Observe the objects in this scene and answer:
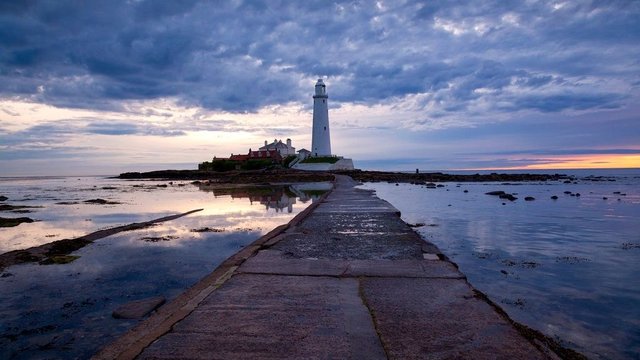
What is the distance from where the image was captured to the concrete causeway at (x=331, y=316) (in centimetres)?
344

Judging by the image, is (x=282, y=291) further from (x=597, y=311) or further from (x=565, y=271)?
(x=565, y=271)

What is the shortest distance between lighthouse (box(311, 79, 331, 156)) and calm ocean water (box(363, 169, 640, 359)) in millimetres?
48932

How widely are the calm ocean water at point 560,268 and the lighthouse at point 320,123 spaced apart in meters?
48.9

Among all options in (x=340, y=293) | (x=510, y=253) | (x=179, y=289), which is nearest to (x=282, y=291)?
(x=340, y=293)

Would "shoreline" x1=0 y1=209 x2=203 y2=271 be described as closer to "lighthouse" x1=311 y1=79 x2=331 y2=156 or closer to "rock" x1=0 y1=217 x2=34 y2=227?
"rock" x1=0 y1=217 x2=34 y2=227

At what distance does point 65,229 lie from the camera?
13641 mm

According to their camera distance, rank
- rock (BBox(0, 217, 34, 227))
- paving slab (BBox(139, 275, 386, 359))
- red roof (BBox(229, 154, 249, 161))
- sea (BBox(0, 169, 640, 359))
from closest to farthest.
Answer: paving slab (BBox(139, 275, 386, 359)), sea (BBox(0, 169, 640, 359)), rock (BBox(0, 217, 34, 227)), red roof (BBox(229, 154, 249, 161))

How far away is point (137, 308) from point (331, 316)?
2.72 meters

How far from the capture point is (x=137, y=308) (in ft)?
17.7

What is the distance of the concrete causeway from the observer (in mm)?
3438

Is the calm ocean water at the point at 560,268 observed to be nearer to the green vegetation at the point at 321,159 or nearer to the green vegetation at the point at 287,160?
the green vegetation at the point at 321,159

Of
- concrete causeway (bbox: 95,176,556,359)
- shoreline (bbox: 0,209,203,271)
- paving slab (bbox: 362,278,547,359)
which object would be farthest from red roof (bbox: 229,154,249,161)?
paving slab (bbox: 362,278,547,359)

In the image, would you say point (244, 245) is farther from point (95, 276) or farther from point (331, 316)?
point (331, 316)

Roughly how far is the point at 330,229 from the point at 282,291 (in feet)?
17.6
